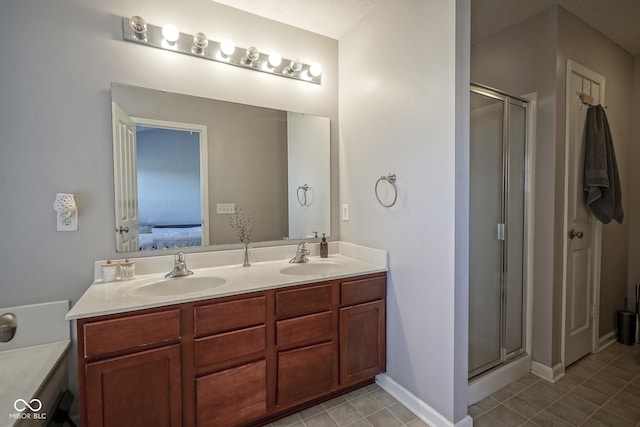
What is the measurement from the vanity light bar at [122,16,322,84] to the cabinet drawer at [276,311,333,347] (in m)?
1.70

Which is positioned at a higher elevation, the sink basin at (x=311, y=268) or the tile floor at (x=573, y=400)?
the sink basin at (x=311, y=268)

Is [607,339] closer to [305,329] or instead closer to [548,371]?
[548,371]

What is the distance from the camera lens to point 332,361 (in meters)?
1.75

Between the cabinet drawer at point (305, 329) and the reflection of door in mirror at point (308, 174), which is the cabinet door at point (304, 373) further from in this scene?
the reflection of door in mirror at point (308, 174)

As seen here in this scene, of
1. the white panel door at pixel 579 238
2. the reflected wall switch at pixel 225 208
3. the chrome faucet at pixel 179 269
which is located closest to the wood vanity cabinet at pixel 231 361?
the chrome faucet at pixel 179 269

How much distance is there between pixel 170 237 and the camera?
182 centimetres

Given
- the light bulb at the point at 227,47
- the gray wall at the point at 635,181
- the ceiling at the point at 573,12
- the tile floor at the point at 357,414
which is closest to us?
the tile floor at the point at 357,414

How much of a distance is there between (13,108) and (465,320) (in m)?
2.55

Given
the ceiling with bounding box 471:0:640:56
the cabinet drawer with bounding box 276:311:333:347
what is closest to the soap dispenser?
the cabinet drawer with bounding box 276:311:333:347

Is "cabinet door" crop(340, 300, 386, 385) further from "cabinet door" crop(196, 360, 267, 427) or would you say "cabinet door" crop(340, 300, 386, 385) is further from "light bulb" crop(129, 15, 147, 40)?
"light bulb" crop(129, 15, 147, 40)

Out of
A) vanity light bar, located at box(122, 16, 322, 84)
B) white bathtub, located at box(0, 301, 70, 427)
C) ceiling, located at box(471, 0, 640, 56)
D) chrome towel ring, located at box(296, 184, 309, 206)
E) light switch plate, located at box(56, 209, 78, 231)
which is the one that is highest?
ceiling, located at box(471, 0, 640, 56)

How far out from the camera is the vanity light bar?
5.51 ft

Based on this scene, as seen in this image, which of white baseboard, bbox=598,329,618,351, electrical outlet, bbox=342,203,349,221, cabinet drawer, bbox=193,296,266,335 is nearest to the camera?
cabinet drawer, bbox=193,296,266,335

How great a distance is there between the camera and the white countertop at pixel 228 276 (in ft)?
4.17
